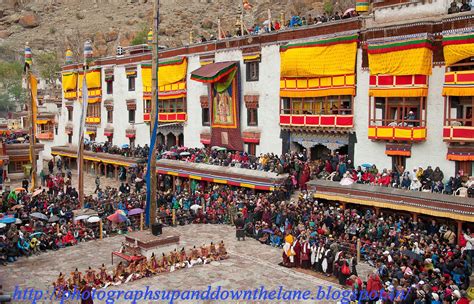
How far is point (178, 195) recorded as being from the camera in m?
31.5

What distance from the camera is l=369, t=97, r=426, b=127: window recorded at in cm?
2572

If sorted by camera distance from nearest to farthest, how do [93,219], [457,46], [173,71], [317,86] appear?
[457,46], [93,219], [317,86], [173,71]

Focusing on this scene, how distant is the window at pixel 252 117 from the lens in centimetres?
3606

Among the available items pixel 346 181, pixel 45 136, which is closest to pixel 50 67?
pixel 45 136

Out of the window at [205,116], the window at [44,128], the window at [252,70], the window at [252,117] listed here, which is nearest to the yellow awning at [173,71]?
the window at [205,116]

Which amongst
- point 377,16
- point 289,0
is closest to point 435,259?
point 377,16

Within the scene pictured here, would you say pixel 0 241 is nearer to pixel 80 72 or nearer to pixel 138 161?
pixel 138 161

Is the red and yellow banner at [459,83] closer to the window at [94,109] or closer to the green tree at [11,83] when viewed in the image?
the window at [94,109]

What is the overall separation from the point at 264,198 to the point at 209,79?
465 inches

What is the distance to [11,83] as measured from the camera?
320 feet

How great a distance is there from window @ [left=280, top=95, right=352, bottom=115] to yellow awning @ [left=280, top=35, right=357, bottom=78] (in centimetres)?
160

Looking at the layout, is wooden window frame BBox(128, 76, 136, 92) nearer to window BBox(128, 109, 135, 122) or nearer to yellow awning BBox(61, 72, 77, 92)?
window BBox(128, 109, 135, 122)

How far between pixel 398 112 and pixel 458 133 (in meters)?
3.67

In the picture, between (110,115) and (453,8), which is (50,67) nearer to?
(110,115)
